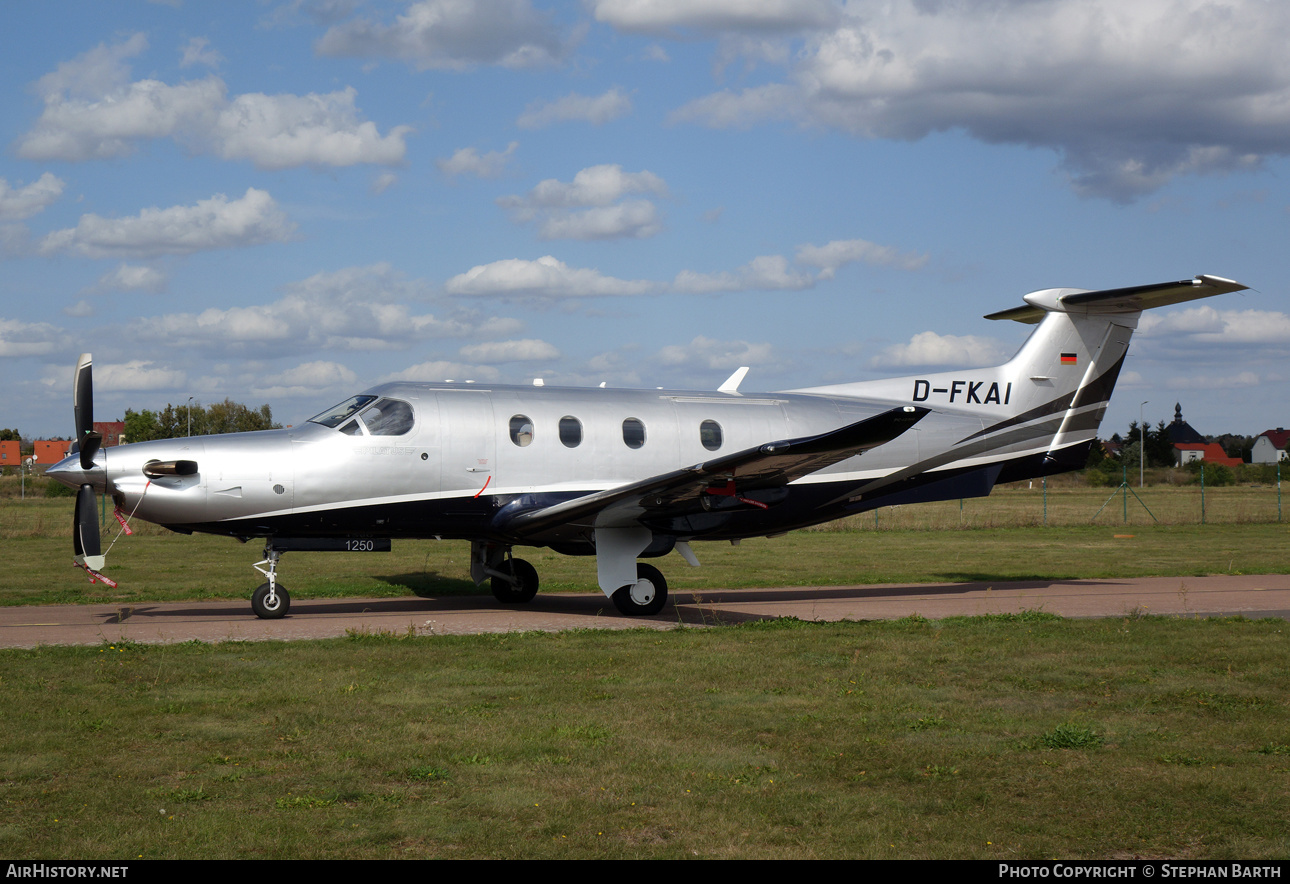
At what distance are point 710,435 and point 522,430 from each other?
3.16m

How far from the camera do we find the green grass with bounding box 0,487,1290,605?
19.7m

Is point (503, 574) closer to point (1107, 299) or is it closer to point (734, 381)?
point (734, 381)

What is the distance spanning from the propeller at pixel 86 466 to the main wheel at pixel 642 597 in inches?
276

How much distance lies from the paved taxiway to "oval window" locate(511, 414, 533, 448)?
2.63m

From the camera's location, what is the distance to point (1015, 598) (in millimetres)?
18094

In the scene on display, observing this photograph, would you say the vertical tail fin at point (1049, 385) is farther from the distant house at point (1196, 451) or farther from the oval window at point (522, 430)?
the distant house at point (1196, 451)

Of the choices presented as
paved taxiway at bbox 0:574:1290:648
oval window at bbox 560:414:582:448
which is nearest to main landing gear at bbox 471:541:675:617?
paved taxiway at bbox 0:574:1290:648

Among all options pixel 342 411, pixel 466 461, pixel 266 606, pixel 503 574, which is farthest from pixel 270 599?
pixel 503 574

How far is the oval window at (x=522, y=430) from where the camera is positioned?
16.0m

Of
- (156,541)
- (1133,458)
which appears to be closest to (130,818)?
(156,541)

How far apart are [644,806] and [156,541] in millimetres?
26974

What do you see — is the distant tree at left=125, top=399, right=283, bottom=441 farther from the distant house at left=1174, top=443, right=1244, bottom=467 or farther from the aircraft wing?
the distant house at left=1174, top=443, right=1244, bottom=467

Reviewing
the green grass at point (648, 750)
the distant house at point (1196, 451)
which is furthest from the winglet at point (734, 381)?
the distant house at point (1196, 451)
